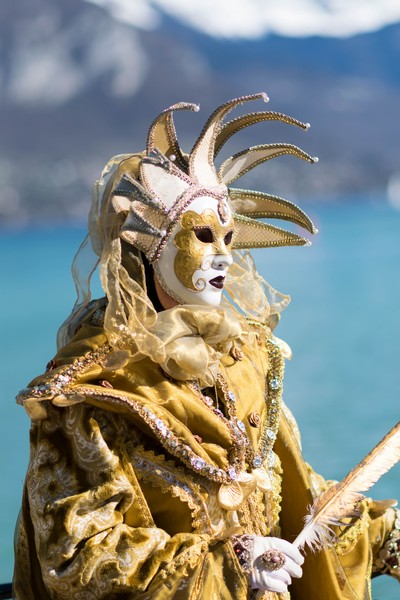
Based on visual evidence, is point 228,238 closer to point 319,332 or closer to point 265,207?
point 265,207

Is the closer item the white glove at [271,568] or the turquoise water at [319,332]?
the white glove at [271,568]

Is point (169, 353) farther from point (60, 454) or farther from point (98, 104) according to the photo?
point (98, 104)

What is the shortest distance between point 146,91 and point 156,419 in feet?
35.6

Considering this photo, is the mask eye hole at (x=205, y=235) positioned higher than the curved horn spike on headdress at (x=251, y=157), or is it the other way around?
the curved horn spike on headdress at (x=251, y=157)

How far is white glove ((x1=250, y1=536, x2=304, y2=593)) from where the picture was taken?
5.90 feet

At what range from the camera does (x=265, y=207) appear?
2.19 m

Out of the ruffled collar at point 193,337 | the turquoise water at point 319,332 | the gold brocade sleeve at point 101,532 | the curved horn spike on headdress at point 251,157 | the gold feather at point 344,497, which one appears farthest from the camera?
the turquoise water at point 319,332

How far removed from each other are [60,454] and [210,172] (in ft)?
2.01

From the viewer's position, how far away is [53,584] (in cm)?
175

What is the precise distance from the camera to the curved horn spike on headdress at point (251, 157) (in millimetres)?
2125

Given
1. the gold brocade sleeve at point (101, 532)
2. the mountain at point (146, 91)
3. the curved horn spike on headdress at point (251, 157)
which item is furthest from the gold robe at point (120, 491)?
the mountain at point (146, 91)

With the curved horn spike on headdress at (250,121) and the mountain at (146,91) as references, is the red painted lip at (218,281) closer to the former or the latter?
the curved horn spike on headdress at (250,121)

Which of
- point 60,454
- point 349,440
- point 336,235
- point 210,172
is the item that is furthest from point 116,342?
point 336,235

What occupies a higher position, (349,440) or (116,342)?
(349,440)
